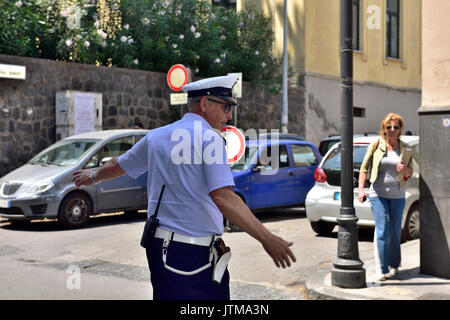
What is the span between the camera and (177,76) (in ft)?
51.4

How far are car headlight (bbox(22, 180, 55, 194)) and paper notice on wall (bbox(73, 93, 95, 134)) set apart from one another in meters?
4.65

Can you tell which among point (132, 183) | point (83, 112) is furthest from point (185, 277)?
point (83, 112)

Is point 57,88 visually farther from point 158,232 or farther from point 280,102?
point 158,232

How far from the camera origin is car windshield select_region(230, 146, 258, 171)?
12.1 m

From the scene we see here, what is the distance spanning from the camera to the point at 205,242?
3.41m

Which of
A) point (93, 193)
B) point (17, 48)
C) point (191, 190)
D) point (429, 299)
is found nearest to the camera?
point (191, 190)

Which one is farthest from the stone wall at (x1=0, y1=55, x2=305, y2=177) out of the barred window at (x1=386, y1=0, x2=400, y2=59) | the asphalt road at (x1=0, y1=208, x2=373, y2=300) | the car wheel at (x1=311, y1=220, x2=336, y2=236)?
the barred window at (x1=386, y1=0, x2=400, y2=59)

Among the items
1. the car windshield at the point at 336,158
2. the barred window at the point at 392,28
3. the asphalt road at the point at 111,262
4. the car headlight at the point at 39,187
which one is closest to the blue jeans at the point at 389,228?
the asphalt road at the point at 111,262

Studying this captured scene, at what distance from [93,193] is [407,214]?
5575 mm

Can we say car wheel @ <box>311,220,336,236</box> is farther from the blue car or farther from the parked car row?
the blue car

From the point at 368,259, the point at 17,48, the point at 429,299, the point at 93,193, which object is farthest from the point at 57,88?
the point at 429,299

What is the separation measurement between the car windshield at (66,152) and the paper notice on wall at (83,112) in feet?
9.94
